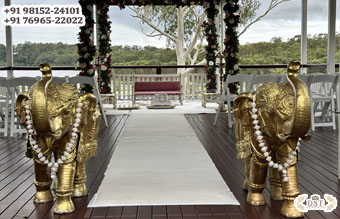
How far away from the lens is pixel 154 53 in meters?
15.6

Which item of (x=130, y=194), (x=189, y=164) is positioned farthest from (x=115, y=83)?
(x=130, y=194)

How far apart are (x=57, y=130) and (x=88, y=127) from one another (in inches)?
16.5

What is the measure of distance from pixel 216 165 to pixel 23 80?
3.29 meters

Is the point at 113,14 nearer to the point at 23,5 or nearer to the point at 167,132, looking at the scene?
the point at 23,5

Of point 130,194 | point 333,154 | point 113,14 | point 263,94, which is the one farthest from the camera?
point 113,14

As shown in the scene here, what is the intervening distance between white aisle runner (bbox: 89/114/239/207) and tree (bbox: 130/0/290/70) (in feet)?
32.9

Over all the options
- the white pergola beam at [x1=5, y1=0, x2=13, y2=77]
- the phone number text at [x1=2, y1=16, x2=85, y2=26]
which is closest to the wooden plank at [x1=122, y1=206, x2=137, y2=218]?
the white pergola beam at [x1=5, y1=0, x2=13, y2=77]

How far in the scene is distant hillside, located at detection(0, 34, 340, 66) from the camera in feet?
42.8

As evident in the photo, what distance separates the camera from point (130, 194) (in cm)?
347

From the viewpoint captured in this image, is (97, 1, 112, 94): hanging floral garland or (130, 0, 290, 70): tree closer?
(97, 1, 112, 94): hanging floral garland

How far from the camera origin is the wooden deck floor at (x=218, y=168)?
3.04 metres

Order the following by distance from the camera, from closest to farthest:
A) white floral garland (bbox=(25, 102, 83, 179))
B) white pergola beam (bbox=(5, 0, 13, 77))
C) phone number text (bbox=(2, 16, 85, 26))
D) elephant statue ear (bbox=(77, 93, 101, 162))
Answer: white floral garland (bbox=(25, 102, 83, 179)), elephant statue ear (bbox=(77, 93, 101, 162)), white pergola beam (bbox=(5, 0, 13, 77)), phone number text (bbox=(2, 16, 85, 26))

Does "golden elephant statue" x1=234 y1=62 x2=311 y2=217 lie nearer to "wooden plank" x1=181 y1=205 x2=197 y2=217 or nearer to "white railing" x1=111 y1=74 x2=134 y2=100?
"wooden plank" x1=181 y1=205 x2=197 y2=217

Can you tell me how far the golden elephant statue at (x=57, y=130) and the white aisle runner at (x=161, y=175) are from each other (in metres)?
0.34
